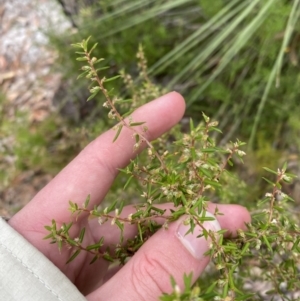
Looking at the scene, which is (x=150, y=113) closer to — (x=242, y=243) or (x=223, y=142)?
(x=242, y=243)

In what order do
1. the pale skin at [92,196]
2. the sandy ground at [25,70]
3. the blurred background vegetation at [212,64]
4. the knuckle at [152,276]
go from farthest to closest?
1. the sandy ground at [25,70]
2. the blurred background vegetation at [212,64]
3. the pale skin at [92,196]
4. the knuckle at [152,276]

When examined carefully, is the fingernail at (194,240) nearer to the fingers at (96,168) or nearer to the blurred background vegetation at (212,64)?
the fingers at (96,168)

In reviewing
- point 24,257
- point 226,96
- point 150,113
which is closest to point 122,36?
point 226,96

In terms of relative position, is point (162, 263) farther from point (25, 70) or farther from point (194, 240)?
point (25, 70)

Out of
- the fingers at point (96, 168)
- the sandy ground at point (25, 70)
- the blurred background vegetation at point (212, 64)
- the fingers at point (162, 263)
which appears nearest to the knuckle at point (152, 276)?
the fingers at point (162, 263)

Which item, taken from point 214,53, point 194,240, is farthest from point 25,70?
point 194,240

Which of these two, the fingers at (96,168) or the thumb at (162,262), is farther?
the fingers at (96,168)
